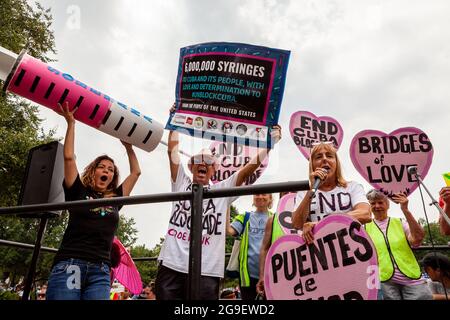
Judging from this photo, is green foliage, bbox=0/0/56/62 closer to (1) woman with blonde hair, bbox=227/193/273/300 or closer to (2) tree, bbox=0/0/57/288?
(2) tree, bbox=0/0/57/288

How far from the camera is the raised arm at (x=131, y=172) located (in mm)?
2861

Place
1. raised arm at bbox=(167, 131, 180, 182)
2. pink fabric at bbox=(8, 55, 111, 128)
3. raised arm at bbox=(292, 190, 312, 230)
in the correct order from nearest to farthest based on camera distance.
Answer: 1. raised arm at bbox=(292, 190, 312, 230)
2. pink fabric at bbox=(8, 55, 111, 128)
3. raised arm at bbox=(167, 131, 180, 182)

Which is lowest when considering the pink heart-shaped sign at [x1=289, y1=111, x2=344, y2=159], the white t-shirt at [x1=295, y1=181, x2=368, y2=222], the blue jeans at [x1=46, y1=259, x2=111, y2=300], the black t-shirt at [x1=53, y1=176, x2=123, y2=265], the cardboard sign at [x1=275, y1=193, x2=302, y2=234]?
the blue jeans at [x1=46, y1=259, x2=111, y2=300]

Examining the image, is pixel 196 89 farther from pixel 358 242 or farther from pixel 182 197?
pixel 358 242

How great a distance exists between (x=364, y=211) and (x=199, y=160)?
1.16 meters

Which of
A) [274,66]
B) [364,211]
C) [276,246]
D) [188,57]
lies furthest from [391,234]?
[188,57]

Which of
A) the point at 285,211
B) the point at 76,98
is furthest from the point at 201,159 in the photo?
the point at 76,98

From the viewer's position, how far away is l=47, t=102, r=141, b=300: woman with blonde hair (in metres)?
2.21

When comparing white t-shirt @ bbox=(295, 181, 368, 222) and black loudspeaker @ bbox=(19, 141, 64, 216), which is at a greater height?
black loudspeaker @ bbox=(19, 141, 64, 216)

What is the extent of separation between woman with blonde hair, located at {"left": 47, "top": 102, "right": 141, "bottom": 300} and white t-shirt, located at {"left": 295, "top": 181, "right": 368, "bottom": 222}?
119 cm

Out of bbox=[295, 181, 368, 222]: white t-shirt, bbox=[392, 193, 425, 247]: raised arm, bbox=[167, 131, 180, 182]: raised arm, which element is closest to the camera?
bbox=[295, 181, 368, 222]: white t-shirt

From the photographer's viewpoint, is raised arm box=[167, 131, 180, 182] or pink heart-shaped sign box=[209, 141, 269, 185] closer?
raised arm box=[167, 131, 180, 182]

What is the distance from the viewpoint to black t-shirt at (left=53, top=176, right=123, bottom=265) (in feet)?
7.49

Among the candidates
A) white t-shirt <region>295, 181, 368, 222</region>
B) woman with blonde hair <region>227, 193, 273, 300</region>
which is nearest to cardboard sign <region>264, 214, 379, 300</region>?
white t-shirt <region>295, 181, 368, 222</region>
